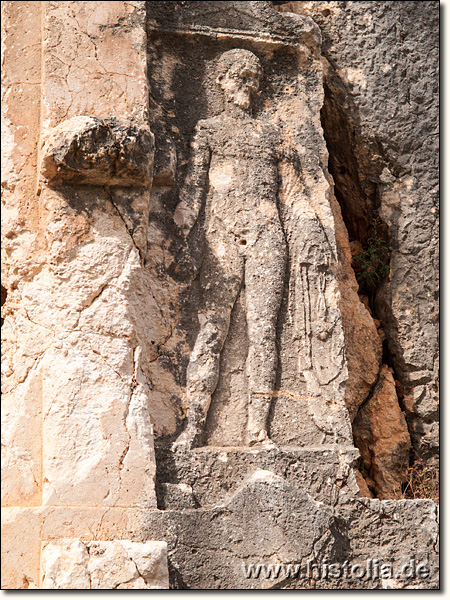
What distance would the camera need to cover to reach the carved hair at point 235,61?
5.25 meters

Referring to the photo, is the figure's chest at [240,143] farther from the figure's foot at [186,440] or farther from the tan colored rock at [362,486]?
the tan colored rock at [362,486]

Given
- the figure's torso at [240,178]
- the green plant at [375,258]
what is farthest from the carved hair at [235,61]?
the green plant at [375,258]

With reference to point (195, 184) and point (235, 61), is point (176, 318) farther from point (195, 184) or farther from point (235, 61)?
point (235, 61)

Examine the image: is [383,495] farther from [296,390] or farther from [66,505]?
[66,505]

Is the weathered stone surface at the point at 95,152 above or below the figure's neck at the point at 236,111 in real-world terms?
below

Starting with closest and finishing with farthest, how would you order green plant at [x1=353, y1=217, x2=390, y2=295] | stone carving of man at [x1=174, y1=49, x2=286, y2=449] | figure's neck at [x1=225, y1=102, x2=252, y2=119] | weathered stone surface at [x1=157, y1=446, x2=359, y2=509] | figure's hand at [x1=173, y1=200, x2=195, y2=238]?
weathered stone surface at [x1=157, y1=446, x2=359, y2=509] < stone carving of man at [x1=174, y1=49, x2=286, y2=449] < figure's hand at [x1=173, y1=200, x2=195, y2=238] < figure's neck at [x1=225, y1=102, x2=252, y2=119] < green plant at [x1=353, y1=217, x2=390, y2=295]

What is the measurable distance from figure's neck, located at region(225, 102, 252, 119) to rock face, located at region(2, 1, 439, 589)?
0.01 m

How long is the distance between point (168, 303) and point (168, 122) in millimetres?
1124

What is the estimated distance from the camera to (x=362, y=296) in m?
6.20

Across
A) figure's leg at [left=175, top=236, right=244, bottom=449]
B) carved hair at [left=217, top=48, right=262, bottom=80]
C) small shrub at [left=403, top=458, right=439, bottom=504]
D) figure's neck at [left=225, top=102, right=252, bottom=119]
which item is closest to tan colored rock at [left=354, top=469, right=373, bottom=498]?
small shrub at [left=403, top=458, right=439, bottom=504]

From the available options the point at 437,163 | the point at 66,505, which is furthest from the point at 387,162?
the point at 66,505

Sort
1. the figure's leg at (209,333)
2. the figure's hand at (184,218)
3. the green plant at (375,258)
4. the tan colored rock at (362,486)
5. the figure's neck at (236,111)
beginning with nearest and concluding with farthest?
the figure's leg at (209,333)
the figure's hand at (184,218)
the figure's neck at (236,111)
the tan colored rock at (362,486)
the green plant at (375,258)

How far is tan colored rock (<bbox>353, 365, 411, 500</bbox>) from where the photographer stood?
5.69 metres

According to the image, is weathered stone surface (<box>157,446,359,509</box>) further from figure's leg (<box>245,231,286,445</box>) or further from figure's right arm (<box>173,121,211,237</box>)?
figure's right arm (<box>173,121,211,237</box>)
